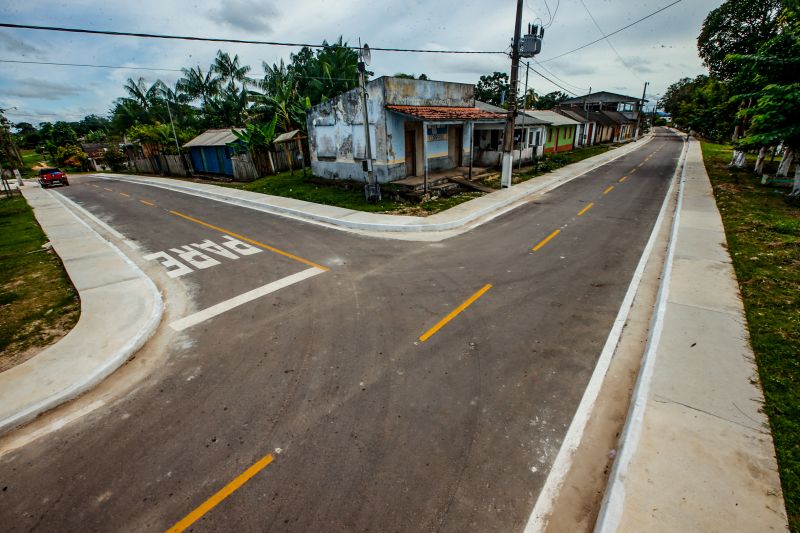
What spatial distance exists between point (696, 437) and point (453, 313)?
3.75m

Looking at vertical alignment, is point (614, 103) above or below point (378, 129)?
above

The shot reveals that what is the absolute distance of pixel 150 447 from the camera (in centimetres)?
411

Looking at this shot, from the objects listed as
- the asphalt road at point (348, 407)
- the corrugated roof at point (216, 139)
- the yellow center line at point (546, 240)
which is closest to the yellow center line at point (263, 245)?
the asphalt road at point (348, 407)

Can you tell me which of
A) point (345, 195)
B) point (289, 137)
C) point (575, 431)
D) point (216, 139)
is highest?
point (216, 139)

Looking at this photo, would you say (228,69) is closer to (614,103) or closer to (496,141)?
(496,141)

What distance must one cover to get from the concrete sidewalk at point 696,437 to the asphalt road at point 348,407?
2.42ft

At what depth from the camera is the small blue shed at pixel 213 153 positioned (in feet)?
91.7

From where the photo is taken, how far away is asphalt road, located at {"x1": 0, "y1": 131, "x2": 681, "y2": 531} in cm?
341

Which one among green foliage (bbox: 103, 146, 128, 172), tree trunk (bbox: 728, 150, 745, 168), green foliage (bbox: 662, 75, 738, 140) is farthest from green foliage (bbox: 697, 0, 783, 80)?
green foliage (bbox: 103, 146, 128, 172)

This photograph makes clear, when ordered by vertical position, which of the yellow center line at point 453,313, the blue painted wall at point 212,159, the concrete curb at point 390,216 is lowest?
the yellow center line at point 453,313

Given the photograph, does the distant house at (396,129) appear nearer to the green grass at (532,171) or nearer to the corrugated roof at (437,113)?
the corrugated roof at (437,113)

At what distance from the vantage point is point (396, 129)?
56.2ft

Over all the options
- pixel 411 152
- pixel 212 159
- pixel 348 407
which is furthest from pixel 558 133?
pixel 348 407

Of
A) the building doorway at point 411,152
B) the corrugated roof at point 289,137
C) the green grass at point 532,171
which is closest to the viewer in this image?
the building doorway at point 411,152
